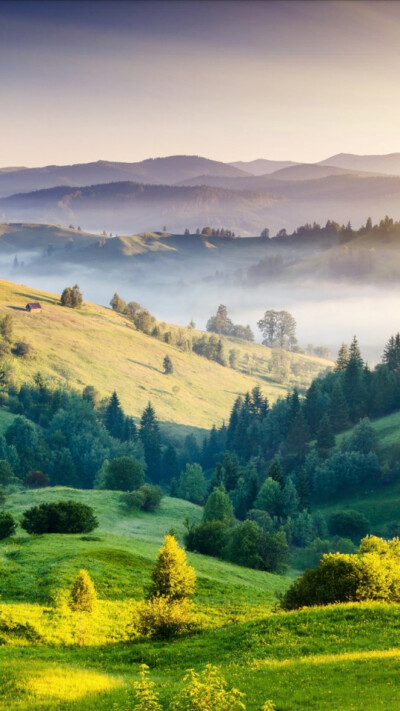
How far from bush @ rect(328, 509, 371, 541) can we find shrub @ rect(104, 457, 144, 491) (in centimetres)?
3896

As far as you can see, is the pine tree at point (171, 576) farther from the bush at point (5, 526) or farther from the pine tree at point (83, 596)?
the bush at point (5, 526)

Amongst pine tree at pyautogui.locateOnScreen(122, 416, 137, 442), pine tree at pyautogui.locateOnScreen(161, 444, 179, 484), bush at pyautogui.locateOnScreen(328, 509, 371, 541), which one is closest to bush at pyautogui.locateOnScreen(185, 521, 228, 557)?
bush at pyautogui.locateOnScreen(328, 509, 371, 541)

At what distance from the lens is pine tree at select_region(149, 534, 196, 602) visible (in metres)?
44.2

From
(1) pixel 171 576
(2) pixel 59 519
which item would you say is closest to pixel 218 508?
(2) pixel 59 519

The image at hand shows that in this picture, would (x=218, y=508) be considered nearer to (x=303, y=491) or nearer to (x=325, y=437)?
(x=303, y=491)

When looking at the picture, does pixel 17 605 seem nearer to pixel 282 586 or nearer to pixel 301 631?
pixel 301 631

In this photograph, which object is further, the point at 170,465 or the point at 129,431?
the point at 129,431

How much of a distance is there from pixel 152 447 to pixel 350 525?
84.4 meters

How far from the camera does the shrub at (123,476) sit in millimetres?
122625

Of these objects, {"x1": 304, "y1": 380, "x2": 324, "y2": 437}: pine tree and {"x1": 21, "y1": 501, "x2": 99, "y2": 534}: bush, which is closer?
{"x1": 21, "y1": 501, "x2": 99, "y2": 534}: bush

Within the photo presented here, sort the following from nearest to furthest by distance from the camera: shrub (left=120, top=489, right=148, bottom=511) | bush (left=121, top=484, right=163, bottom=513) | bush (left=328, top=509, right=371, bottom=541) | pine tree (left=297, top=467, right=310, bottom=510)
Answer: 1. shrub (left=120, top=489, right=148, bottom=511)
2. bush (left=121, top=484, right=163, bottom=513)
3. bush (left=328, top=509, right=371, bottom=541)
4. pine tree (left=297, top=467, right=310, bottom=510)

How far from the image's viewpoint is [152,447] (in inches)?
7092

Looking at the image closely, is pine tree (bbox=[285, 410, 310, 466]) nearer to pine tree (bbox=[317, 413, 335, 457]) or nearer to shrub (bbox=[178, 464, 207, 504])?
pine tree (bbox=[317, 413, 335, 457])

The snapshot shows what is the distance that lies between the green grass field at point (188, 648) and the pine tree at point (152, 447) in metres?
114
